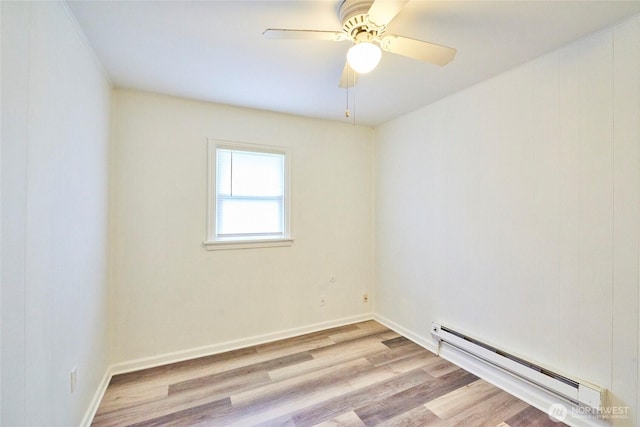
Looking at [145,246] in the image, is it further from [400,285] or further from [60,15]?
[400,285]

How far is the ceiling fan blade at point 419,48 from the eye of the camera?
4.43 feet

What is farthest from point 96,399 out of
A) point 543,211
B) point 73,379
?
point 543,211

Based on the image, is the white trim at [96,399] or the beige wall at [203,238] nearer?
the white trim at [96,399]

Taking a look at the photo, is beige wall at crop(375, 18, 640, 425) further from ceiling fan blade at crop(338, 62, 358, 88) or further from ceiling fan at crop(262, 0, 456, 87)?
ceiling fan blade at crop(338, 62, 358, 88)

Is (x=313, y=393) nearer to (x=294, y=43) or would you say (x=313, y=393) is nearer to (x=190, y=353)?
(x=190, y=353)

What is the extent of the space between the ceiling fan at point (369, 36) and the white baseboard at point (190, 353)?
8.69 ft

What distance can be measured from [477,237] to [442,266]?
0.46m

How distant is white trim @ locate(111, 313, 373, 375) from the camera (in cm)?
234

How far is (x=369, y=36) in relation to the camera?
1389 mm

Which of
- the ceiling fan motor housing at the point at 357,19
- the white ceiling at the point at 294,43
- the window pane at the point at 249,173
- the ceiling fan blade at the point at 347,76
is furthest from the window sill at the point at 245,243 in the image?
the ceiling fan motor housing at the point at 357,19

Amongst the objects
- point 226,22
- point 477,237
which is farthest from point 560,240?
point 226,22

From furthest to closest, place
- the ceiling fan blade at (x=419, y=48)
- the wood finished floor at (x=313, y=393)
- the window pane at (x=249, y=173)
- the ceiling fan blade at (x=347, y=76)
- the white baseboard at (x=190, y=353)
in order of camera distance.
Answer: the window pane at (x=249, y=173), the white baseboard at (x=190, y=353), the wood finished floor at (x=313, y=393), the ceiling fan blade at (x=347, y=76), the ceiling fan blade at (x=419, y=48)

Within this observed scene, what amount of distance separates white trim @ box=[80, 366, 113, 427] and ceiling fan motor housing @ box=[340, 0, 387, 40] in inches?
111

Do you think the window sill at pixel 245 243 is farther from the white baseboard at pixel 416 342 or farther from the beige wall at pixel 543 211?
the beige wall at pixel 543 211
